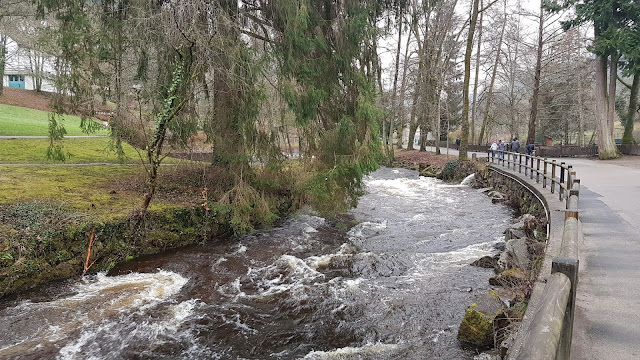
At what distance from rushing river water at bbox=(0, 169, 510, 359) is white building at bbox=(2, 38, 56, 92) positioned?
2521cm

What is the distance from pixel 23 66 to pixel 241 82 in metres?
50.5

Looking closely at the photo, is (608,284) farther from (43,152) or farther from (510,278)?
(43,152)

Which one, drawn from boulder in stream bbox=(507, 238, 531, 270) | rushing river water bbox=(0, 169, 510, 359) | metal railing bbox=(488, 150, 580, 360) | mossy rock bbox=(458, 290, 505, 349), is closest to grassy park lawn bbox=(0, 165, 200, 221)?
rushing river water bbox=(0, 169, 510, 359)

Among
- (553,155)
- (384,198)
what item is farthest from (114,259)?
(553,155)

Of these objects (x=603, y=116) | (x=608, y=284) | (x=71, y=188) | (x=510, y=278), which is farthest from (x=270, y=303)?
(x=603, y=116)

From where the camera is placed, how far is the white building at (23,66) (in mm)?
34975

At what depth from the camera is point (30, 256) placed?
7.70 m

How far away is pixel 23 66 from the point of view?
4644 cm

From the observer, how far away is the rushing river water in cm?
575

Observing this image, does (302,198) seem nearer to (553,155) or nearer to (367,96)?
(367,96)

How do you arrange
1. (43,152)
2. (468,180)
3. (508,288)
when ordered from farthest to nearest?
1. (468,180)
2. (43,152)
3. (508,288)

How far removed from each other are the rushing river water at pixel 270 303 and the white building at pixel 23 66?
82.7 ft

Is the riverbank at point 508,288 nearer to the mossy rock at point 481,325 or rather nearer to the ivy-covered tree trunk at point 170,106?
the mossy rock at point 481,325

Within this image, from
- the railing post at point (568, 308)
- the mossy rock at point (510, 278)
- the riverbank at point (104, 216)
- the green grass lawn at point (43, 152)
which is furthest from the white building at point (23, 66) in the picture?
the railing post at point (568, 308)
